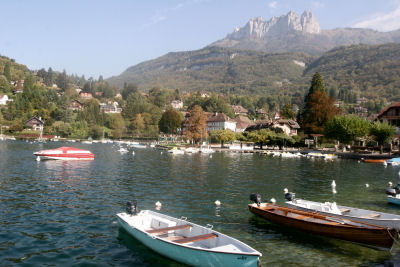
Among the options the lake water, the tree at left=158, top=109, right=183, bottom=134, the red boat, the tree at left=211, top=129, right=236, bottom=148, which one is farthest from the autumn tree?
the red boat

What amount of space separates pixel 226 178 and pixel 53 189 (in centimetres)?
2049

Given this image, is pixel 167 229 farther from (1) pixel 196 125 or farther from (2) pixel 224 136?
(2) pixel 224 136

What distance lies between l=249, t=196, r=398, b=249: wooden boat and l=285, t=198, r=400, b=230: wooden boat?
3.24ft

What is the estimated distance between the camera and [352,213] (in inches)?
818

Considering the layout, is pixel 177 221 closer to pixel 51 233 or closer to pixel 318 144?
pixel 51 233

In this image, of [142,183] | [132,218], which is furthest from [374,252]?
[142,183]

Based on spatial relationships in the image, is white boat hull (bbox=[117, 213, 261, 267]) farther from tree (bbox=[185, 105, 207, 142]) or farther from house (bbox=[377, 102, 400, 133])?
tree (bbox=[185, 105, 207, 142])

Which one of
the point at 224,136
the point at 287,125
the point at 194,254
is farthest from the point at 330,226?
the point at 287,125

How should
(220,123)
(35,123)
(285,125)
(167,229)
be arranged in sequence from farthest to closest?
(35,123) → (220,123) → (285,125) → (167,229)

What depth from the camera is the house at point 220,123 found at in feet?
527

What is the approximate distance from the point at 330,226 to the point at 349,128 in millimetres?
75350

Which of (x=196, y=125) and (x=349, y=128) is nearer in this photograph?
(x=349, y=128)

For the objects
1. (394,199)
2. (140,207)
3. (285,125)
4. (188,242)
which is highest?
(285,125)

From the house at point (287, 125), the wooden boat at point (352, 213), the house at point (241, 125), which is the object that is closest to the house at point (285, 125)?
the house at point (287, 125)
